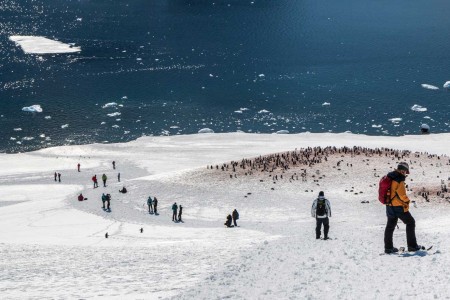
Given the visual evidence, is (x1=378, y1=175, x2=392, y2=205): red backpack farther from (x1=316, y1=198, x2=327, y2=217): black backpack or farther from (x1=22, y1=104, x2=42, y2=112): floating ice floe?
(x1=22, y1=104, x2=42, y2=112): floating ice floe

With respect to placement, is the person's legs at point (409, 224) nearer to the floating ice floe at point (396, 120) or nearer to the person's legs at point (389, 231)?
the person's legs at point (389, 231)

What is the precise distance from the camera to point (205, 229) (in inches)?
1431

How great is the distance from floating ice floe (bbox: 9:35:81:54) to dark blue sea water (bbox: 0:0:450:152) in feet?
8.25

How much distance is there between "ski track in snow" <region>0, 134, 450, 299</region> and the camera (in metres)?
18.9

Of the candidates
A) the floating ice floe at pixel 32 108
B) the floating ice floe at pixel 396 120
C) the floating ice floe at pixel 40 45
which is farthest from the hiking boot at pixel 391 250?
the floating ice floe at pixel 40 45

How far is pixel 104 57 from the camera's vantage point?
118 meters

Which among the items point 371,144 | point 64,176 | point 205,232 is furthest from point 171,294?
point 371,144

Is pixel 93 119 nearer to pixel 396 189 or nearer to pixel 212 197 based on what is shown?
pixel 212 197

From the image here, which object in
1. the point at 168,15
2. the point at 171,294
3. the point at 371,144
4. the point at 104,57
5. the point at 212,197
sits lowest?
the point at 171,294

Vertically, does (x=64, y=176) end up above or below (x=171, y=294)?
above

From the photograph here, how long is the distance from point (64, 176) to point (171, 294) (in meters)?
42.8

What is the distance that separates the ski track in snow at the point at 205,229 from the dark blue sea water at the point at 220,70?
30.5ft

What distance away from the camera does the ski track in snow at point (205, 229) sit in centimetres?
1888

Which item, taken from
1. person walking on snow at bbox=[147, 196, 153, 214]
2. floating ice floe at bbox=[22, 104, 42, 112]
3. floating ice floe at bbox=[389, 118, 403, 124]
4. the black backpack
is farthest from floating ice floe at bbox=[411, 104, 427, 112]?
the black backpack
